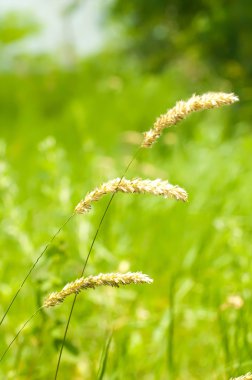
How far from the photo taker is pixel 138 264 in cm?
260

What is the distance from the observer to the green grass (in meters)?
1.81

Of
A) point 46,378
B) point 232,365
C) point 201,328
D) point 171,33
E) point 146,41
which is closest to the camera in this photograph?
point 232,365

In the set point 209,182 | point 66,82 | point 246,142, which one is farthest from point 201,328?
point 66,82

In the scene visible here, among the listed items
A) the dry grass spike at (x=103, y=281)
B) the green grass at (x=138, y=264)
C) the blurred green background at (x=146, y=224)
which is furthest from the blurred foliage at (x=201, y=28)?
the dry grass spike at (x=103, y=281)

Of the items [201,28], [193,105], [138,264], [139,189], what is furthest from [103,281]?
[201,28]

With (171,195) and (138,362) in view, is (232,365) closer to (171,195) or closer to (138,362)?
(138,362)

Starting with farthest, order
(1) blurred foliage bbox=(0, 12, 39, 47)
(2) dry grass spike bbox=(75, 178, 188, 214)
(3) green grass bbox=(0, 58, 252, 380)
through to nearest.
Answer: (1) blurred foliage bbox=(0, 12, 39, 47) < (3) green grass bbox=(0, 58, 252, 380) < (2) dry grass spike bbox=(75, 178, 188, 214)

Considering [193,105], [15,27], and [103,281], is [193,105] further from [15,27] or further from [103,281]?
[15,27]

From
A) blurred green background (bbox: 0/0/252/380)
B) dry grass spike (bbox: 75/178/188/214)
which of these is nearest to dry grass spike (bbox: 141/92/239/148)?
dry grass spike (bbox: 75/178/188/214)

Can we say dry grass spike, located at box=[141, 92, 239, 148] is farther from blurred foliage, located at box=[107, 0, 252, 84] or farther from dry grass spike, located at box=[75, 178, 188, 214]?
blurred foliage, located at box=[107, 0, 252, 84]

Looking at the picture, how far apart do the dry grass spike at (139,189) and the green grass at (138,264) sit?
1.98 feet

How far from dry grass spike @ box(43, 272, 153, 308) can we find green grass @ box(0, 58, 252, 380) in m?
0.53

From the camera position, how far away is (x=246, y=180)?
154 inches

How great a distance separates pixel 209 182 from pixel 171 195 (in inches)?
118
